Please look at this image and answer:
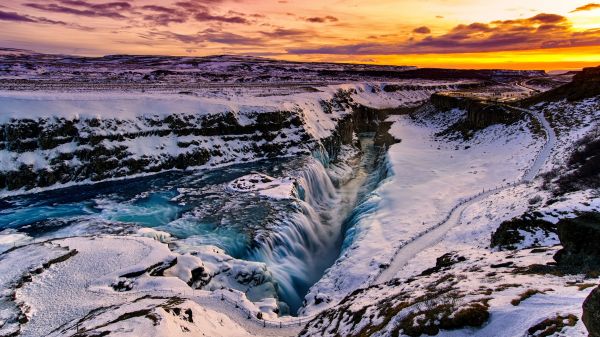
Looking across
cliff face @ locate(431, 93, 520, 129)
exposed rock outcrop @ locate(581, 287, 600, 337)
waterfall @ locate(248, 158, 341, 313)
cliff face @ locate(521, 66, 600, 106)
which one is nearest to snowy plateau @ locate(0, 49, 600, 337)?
exposed rock outcrop @ locate(581, 287, 600, 337)

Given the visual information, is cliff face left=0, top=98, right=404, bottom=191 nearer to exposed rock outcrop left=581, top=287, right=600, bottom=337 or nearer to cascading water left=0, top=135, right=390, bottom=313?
cascading water left=0, top=135, right=390, bottom=313

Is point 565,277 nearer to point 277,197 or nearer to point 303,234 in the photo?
point 303,234

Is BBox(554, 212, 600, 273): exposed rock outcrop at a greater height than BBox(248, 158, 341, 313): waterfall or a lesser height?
greater

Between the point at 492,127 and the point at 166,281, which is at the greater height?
the point at 492,127

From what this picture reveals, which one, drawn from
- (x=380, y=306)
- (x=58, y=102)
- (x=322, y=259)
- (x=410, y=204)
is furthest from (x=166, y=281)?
(x=58, y=102)

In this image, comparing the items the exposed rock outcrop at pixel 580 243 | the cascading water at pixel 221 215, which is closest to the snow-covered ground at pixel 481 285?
the exposed rock outcrop at pixel 580 243

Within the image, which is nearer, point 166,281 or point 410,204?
point 166,281
